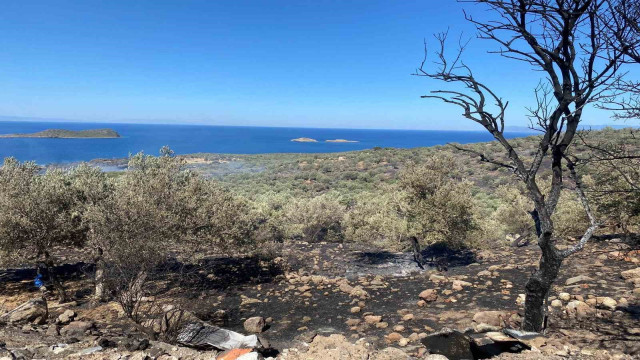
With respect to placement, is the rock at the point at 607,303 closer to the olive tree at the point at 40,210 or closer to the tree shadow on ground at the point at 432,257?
the tree shadow on ground at the point at 432,257

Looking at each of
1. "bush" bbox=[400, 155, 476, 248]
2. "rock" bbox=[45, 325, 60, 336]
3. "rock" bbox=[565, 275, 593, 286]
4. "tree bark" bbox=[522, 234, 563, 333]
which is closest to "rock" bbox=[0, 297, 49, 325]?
"rock" bbox=[45, 325, 60, 336]

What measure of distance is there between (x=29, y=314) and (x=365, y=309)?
10.3 metres

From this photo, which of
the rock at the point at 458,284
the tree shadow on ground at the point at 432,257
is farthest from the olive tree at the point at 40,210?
the rock at the point at 458,284

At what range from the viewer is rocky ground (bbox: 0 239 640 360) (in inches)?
275

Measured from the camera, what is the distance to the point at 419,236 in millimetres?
16312

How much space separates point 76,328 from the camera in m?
9.58

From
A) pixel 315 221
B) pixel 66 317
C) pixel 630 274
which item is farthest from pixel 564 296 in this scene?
pixel 315 221

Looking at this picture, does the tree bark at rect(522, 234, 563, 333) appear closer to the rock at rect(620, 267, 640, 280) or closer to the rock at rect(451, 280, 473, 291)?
the rock at rect(451, 280, 473, 291)

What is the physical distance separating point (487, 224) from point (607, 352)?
11.1 m

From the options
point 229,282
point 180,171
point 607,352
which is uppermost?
point 180,171

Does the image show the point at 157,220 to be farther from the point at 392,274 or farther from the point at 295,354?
the point at 392,274

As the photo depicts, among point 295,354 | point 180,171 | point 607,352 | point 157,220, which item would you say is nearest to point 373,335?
point 295,354

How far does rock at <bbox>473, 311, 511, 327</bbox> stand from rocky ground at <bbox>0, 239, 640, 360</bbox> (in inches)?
1.0

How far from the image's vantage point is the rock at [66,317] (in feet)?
34.2
